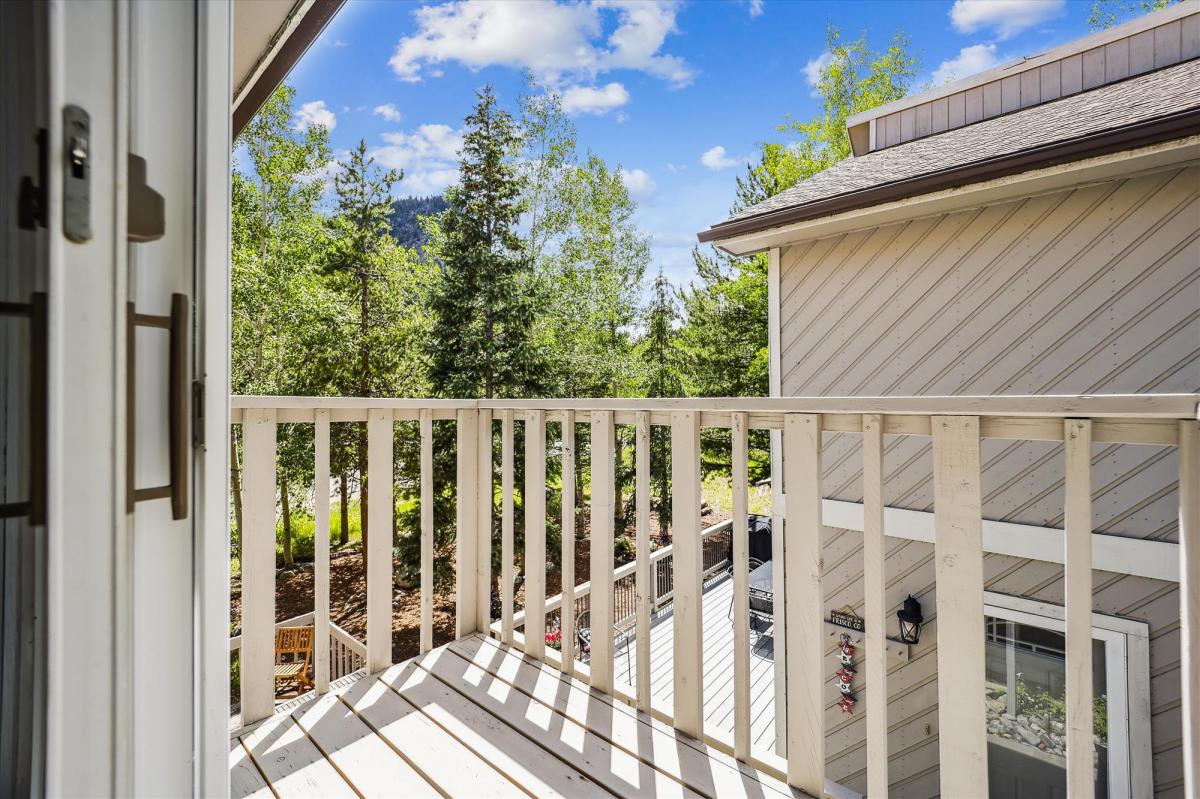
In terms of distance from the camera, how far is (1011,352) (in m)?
3.30

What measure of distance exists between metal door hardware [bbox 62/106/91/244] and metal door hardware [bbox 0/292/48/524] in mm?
71

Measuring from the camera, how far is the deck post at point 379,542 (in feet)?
7.01

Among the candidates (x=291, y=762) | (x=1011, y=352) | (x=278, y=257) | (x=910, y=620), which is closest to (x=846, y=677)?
(x=910, y=620)

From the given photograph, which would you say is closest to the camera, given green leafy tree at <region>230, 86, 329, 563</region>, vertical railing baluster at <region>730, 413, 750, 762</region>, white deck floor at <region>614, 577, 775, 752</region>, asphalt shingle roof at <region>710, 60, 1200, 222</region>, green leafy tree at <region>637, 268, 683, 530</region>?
vertical railing baluster at <region>730, 413, 750, 762</region>

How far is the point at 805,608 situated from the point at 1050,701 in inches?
99.7

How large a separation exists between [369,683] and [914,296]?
147 inches

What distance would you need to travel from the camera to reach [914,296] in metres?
3.64

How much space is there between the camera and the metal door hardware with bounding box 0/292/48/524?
52 centimetres

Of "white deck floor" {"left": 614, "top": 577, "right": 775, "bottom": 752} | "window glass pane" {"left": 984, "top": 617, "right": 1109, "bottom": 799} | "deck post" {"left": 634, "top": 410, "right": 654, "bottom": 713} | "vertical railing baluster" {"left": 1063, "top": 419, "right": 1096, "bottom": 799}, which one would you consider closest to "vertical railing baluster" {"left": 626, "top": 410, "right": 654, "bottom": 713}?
"deck post" {"left": 634, "top": 410, "right": 654, "bottom": 713}

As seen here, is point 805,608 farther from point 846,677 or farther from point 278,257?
point 278,257

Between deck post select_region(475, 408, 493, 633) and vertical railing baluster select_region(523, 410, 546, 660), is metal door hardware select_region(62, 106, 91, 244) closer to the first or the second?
vertical railing baluster select_region(523, 410, 546, 660)

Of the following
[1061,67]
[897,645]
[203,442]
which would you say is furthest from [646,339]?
[203,442]

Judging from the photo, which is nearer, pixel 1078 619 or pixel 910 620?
pixel 1078 619

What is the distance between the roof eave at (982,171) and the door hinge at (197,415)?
3729 mm
